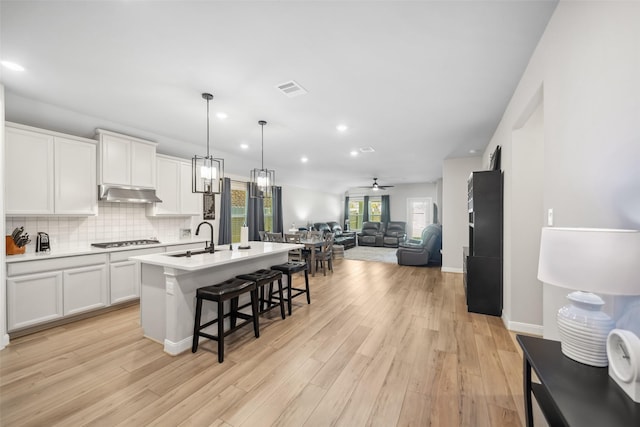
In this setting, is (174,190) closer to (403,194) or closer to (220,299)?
(220,299)

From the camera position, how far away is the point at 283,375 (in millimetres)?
2156

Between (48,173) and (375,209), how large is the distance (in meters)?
10.1

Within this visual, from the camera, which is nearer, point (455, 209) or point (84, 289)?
point (84, 289)

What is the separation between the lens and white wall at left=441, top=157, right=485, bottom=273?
18.9 feet

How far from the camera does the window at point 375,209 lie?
11.4m

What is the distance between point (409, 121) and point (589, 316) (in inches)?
118

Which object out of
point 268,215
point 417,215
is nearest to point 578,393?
point 268,215

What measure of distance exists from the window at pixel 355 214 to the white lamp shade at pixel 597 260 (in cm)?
1087

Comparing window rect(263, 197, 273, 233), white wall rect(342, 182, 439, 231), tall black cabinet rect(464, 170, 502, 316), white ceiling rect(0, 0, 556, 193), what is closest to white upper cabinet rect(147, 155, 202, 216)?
white ceiling rect(0, 0, 556, 193)

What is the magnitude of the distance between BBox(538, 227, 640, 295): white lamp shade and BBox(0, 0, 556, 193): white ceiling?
4.97 ft

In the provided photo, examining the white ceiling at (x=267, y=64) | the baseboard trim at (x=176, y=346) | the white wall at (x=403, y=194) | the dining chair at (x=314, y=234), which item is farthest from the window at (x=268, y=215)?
the white wall at (x=403, y=194)

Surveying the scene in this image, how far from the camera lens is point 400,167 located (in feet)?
23.0

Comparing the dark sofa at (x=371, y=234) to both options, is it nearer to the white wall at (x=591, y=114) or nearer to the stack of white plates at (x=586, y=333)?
the white wall at (x=591, y=114)

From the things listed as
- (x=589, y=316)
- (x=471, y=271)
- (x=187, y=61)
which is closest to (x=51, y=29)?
(x=187, y=61)
